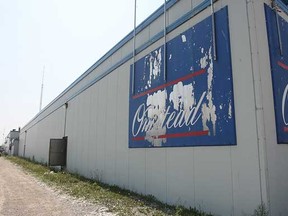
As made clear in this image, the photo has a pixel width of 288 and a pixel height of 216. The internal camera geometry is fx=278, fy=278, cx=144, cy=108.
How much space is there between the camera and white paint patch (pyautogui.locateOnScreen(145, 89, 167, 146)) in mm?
8648

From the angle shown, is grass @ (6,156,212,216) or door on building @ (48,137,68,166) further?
door on building @ (48,137,68,166)

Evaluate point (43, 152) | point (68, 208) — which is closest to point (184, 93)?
point (68, 208)

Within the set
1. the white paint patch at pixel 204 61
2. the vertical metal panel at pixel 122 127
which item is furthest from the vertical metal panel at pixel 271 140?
the vertical metal panel at pixel 122 127

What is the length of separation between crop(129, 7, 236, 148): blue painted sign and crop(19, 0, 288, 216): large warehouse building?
0.03 m

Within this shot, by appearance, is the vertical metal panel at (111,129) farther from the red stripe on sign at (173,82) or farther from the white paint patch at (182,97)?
the white paint patch at (182,97)

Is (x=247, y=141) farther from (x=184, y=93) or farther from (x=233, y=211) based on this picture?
(x=184, y=93)

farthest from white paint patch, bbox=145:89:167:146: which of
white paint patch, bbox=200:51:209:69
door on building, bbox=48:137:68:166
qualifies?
door on building, bbox=48:137:68:166

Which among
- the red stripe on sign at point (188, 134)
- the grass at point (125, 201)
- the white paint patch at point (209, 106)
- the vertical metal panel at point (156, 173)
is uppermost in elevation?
the white paint patch at point (209, 106)

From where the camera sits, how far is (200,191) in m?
6.96

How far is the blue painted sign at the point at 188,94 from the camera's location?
6.57 m

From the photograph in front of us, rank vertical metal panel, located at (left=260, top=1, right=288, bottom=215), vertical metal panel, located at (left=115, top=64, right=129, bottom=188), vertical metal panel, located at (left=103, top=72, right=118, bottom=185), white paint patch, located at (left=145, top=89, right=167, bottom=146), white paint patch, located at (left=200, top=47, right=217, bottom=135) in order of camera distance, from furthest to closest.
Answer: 1. vertical metal panel, located at (left=103, top=72, right=118, bottom=185)
2. vertical metal panel, located at (left=115, top=64, right=129, bottom=188)
3. white paint patch, located at (left=145, top=89, right=167, bottom=146)
4. white paint patch, located at (left=200, top=47, right=217, bottom=135)
5. vertical metal panel, located at (left=260, top=1, right=288, bottom=215)

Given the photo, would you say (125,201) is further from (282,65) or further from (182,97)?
(282,65)

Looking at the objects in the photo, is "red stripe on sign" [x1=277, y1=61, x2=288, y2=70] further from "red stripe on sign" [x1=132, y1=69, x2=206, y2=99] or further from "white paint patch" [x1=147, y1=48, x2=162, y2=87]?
"white paint patch" [x1=147, y1=48, x2=162, y2=87]

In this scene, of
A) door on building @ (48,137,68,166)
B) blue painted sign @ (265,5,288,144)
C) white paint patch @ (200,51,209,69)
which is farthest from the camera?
door on building @ (48,137,68,166)
